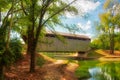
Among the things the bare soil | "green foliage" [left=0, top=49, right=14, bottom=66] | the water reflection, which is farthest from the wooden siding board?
"green foliage" [left=0, top=49, right=14, bottom=66]

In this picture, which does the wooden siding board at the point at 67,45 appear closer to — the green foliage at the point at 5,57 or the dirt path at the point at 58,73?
the dirt path at the point at 58,73

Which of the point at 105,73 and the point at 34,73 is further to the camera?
the point at 105,73

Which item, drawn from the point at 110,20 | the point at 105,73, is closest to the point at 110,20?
the point at 110,20

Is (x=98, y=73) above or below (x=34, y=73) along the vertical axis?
below

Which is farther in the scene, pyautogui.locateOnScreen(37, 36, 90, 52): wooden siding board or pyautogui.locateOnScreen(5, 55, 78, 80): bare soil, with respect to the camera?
pyautogui.locateOnScreen(37, 36, 90, 52): wooden siding board

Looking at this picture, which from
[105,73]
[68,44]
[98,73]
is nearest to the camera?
[105,73]

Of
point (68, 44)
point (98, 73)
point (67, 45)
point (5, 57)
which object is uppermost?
point (68, 44)

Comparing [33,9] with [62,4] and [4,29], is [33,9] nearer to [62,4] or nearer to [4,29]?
[62,4]

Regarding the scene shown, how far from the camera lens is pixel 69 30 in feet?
67.2

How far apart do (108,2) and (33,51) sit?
48.9 metres

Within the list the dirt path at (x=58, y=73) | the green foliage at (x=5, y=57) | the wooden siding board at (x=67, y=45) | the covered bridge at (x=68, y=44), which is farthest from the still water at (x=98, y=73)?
the covered bridge at (x=68, y=44)

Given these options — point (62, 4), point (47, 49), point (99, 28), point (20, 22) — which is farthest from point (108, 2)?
point (20, 22)

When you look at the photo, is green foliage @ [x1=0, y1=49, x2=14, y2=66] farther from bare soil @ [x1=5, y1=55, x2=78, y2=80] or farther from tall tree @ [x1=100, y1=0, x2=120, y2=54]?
tall tree @ [x1=100, y1=0, x2=120, y2=54]

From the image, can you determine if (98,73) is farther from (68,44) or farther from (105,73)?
(68,44)
